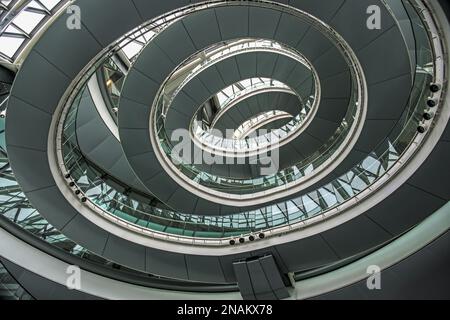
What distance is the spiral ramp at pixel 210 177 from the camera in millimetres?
8516

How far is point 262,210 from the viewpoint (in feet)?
37.8

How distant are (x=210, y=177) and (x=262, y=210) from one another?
490cm

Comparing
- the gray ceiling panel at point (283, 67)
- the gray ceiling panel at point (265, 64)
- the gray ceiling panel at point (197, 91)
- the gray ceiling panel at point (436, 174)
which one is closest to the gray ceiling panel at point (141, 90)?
the gray ceiling panel at point (197, 91)

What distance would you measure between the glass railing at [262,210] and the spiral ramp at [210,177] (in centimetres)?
5

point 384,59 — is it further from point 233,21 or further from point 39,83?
point 39,83

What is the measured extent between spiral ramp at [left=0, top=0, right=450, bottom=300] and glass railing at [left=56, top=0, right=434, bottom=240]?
50 millimetres

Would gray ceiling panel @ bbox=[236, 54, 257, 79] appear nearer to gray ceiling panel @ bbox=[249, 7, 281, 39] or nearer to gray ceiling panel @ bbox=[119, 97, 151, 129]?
gray ceiling panel @ bbox=[249, 7, 281, 39]

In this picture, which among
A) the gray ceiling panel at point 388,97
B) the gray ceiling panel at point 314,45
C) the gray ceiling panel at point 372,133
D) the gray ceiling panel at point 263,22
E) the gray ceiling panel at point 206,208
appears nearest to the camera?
the gray ceiling panel at point 388,97

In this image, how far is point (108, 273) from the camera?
12805mm

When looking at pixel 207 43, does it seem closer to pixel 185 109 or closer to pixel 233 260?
pixel 185 109

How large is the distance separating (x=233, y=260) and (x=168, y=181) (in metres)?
5.37

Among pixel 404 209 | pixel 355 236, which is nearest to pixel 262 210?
pixel 355 236

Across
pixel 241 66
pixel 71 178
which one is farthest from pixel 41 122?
pixel 241 66

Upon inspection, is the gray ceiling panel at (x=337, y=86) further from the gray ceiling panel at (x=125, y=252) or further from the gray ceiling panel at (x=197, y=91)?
the gray ceiling panel at (x=125, y=252)
